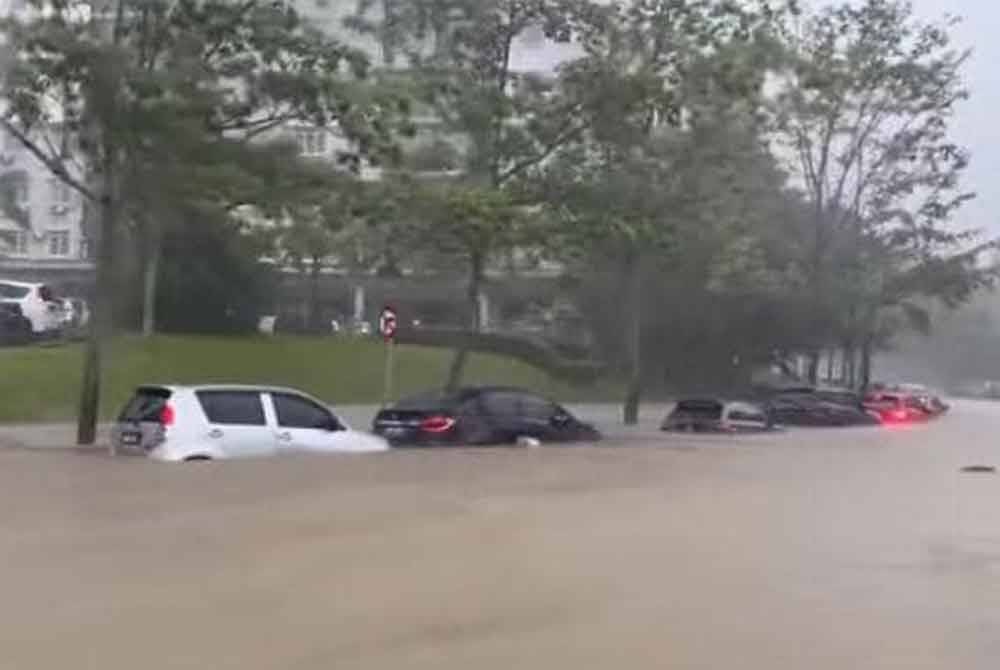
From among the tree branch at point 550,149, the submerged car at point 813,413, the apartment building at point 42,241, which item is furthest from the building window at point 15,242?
the tree branch at point 550,149

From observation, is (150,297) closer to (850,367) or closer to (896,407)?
(896,407)

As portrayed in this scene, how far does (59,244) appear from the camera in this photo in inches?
2899

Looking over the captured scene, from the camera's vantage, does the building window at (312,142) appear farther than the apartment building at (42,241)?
No

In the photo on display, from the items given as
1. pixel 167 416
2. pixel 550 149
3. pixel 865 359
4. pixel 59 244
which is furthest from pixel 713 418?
pixel 59 244

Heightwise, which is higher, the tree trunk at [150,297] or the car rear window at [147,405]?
the tree trunk at [150,297]

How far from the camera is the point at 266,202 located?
2402 cm

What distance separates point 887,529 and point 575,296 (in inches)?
1414

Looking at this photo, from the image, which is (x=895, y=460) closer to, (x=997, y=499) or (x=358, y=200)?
(x=997, y=499)

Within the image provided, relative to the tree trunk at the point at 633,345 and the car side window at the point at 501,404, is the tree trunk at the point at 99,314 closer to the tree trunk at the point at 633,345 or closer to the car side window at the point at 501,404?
the car side window at the point at 501,404

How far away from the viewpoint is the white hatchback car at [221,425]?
19016 mm

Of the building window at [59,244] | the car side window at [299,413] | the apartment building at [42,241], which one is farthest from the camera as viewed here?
the building window at [59,244]

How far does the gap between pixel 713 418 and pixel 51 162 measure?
1573cm

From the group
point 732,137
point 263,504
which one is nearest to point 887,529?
point 263,504

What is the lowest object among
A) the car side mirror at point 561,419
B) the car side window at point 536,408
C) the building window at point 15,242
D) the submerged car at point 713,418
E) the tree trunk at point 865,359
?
the submerged car at point 713,418
